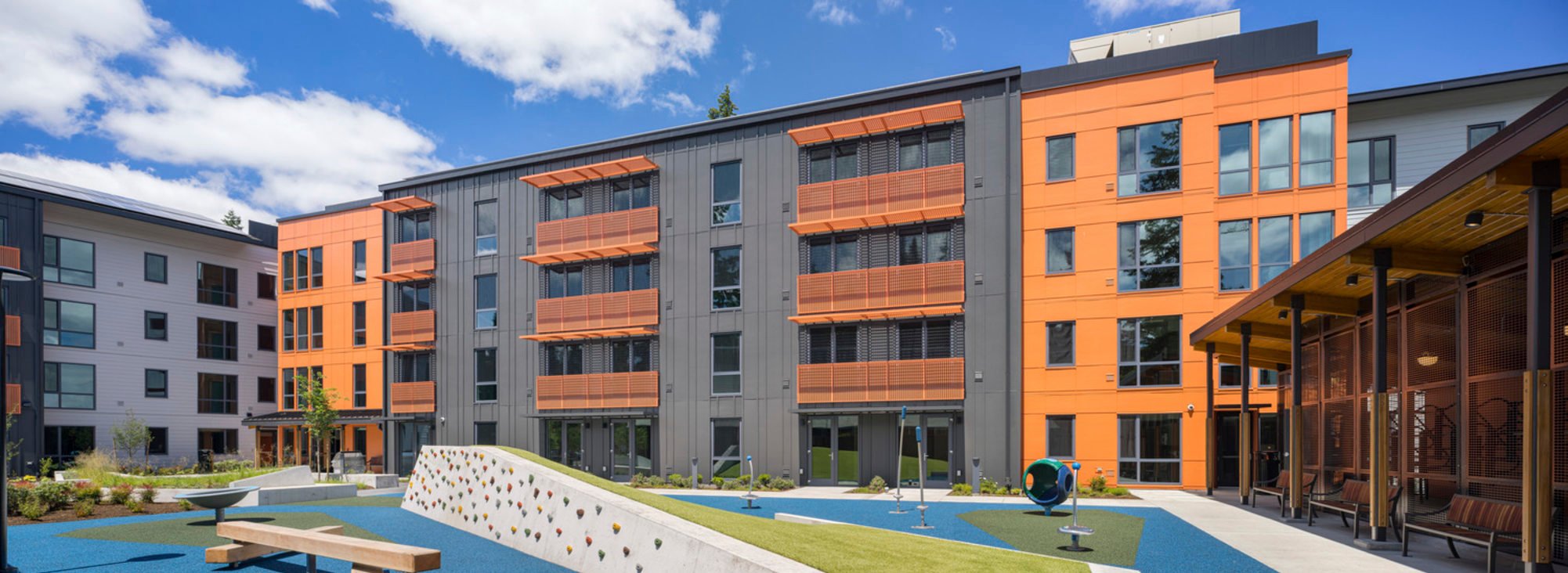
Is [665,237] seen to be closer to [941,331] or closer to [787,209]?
[787,209]

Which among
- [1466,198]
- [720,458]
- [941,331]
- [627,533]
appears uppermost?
[1466,198]

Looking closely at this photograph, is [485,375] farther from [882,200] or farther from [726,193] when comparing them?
[882,200]

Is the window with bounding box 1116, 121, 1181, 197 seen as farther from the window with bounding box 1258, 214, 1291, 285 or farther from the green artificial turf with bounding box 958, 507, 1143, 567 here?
the green artificial turf with bounding box 958, 507, 1143, 567

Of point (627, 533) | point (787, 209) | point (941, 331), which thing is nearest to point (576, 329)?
point (787, 209)

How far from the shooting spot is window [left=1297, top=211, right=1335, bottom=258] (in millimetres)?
22984

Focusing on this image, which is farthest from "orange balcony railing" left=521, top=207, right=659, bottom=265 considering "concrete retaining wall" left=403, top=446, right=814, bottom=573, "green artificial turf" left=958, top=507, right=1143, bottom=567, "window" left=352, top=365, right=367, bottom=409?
"green artificial turf" left=958, top=507, right=1143, bottom=567

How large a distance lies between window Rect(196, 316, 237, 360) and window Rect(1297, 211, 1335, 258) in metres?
44.6

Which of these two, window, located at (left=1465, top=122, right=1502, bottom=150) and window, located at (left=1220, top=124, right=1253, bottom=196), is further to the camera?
window, located at (left=1465, top=122, right=1502, bottom=150)

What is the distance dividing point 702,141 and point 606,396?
8.96m

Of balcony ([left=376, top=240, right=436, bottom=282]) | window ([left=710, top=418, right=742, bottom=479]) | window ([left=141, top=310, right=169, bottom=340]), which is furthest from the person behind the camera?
window ([left=141, top=310, right=169, bottom=340])

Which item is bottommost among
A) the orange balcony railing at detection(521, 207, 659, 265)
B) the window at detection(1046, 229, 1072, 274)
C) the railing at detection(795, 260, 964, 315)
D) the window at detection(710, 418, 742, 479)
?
the window at detection(710, 418, 742, 479)

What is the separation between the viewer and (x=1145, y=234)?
80.2 feet

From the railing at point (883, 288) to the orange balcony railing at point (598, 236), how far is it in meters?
6.01

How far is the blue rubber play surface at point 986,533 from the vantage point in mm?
11672
